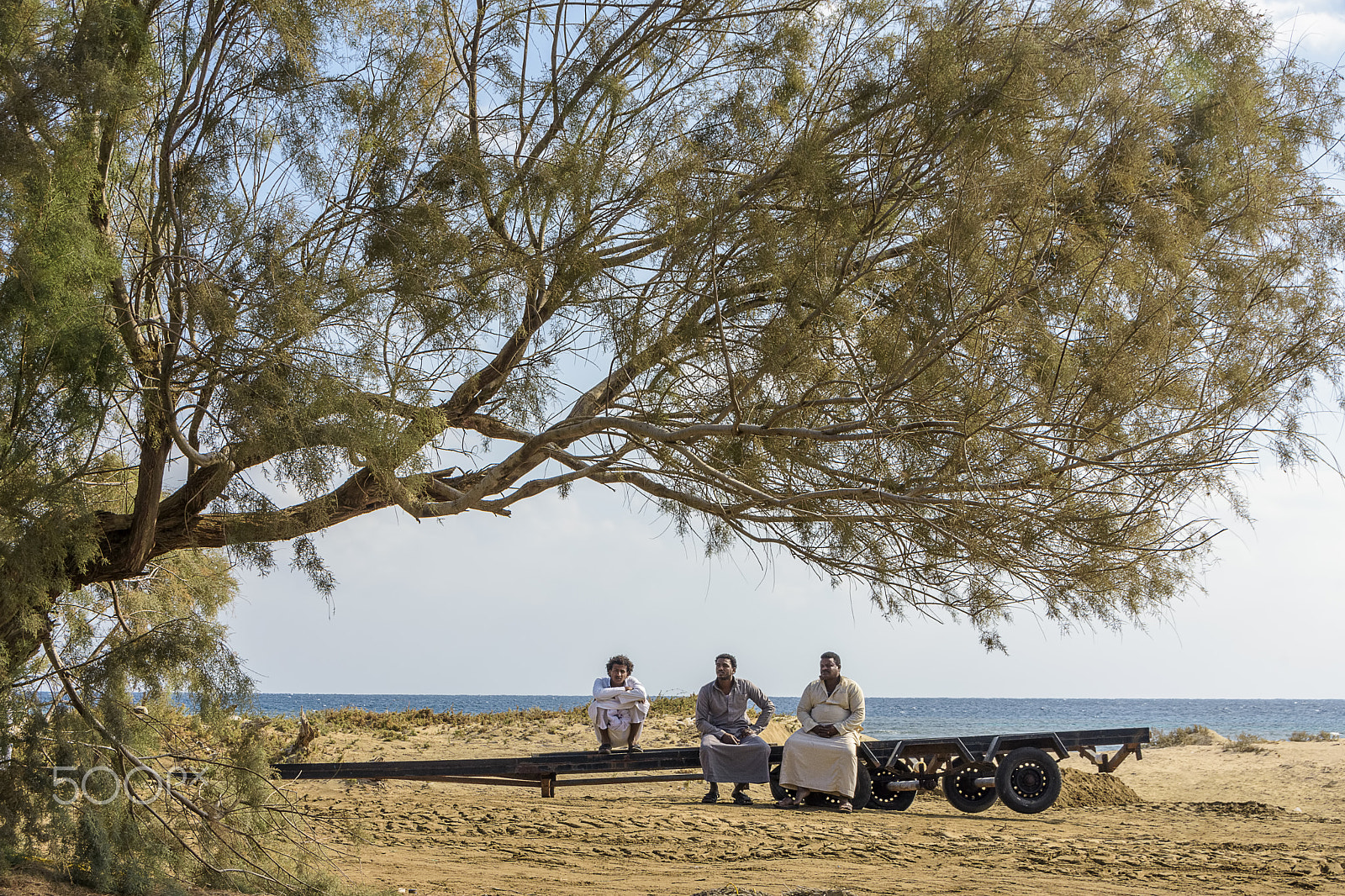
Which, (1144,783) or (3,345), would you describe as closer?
(3,345)

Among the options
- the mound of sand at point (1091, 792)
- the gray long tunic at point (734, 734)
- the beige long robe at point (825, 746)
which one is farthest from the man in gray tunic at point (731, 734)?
the mound of sand at point (1091, 792)

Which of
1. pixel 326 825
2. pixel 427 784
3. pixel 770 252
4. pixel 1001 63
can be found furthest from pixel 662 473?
pixel 427 784

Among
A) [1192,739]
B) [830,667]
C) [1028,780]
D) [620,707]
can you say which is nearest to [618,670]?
[620,707]

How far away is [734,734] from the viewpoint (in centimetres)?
Result: 919

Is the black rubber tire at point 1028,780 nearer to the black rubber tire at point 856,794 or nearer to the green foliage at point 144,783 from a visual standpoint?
the black rubber tire at point 856,794

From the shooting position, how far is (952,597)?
5.30 meters

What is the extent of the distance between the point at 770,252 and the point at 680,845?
4.14 metres

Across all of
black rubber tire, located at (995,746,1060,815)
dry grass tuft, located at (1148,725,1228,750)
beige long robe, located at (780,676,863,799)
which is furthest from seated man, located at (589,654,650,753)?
dry grass tuft, located at (1148,725,1228,750)

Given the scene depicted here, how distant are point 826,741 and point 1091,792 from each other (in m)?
3.14

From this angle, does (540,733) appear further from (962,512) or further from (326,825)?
(962,512)

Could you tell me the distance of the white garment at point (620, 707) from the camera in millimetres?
9719

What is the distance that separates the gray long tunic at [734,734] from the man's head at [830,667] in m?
0.62

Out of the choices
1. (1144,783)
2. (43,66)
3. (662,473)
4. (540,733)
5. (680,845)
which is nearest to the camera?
(43,66)

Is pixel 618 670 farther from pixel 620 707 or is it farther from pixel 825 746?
pixel 825 746
